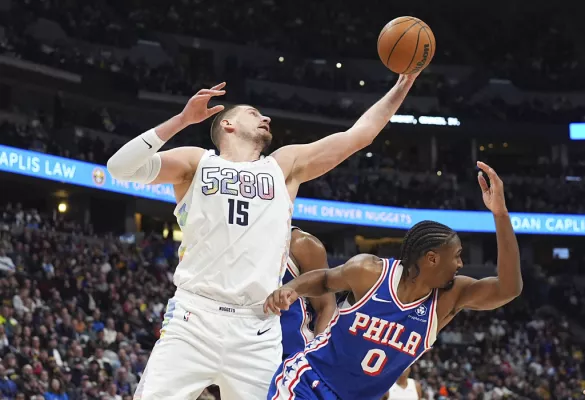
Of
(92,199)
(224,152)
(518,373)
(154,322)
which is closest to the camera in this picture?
(224,152)

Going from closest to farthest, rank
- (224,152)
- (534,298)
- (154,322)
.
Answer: (224,152)
(154,322)
(534,298)

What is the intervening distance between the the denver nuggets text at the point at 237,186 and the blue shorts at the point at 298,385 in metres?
0.74

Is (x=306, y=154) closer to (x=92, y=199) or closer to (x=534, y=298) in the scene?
(x=92, y=199)

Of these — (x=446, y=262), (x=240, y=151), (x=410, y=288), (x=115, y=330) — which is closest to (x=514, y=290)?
(x=446, y=262)

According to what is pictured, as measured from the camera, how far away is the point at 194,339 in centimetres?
418

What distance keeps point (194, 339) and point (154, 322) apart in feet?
44.7

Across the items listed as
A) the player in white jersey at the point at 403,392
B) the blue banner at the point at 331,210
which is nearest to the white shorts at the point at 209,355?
the player in white jersey at the point at 403,392

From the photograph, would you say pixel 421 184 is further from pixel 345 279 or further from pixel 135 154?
pixel 135 154

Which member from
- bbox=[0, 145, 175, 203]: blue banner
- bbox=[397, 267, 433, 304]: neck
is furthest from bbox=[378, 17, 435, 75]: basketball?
bbox=[0, 145, 175, 203]: blue banner

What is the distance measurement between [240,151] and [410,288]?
1.15 metres

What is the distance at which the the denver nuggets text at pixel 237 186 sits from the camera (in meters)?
4.33

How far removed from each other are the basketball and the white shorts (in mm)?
1730

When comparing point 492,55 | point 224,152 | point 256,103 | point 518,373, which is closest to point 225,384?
point 224,152

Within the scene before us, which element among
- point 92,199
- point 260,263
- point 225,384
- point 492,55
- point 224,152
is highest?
point 492,55
